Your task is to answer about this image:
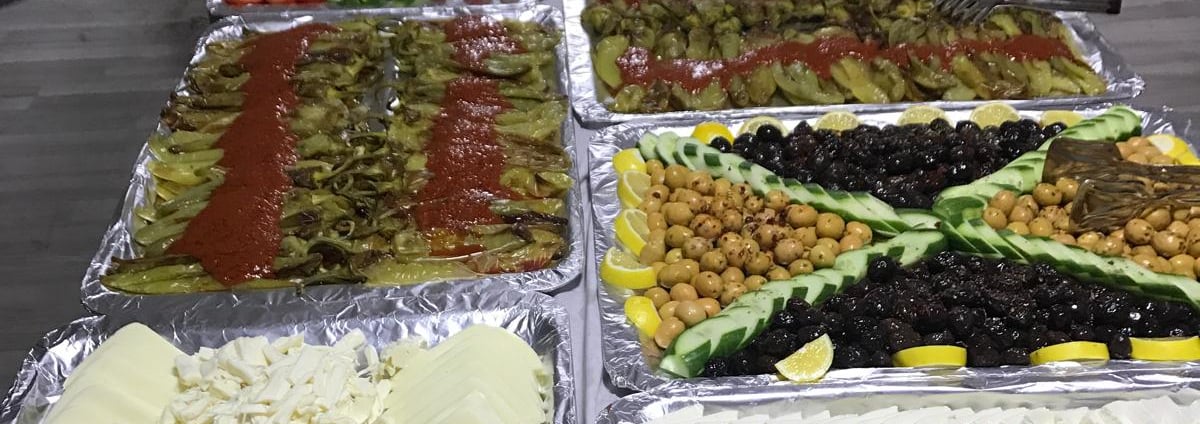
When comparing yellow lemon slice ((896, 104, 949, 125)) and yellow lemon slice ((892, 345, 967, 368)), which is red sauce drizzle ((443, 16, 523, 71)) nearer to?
yellow lemon slice ((896, 104, 949, 125))

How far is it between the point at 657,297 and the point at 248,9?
110 inches

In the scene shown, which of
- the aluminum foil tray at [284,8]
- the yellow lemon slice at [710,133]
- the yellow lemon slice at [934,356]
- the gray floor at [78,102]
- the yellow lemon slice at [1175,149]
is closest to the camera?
the yellow lemon slice at [934,356]

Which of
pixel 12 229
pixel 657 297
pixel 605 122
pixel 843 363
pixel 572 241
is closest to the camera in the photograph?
pixel 843 363

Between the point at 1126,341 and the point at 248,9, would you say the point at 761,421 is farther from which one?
the point at 248,9

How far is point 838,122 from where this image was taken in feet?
10.4

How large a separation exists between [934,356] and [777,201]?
75 cm

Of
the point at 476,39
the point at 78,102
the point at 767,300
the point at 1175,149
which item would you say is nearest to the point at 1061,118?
the point at 1175,149

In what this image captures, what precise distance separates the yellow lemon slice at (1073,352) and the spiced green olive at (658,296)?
1047 millimetres

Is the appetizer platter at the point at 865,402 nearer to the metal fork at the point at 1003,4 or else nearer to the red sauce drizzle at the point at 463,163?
the red sauce drizzle at the point at 463,163

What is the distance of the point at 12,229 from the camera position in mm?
3648

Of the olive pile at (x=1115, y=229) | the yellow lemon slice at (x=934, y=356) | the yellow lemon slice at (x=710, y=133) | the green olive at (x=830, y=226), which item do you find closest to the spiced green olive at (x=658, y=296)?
the green olive at (x=830, y=226)

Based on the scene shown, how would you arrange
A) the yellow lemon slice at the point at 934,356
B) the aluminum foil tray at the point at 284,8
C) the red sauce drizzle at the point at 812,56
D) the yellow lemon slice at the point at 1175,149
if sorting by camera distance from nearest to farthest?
the yellow lemon slice at the point at 934,356
the yellow lemon slice at the point at 1175,149
the red sauce drizzle at the point at 812,56
the aluminum foil tray at the point at 284,8

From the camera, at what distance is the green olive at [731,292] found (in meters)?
2.42

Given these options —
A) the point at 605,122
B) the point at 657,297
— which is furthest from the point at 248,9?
the point at 657,297
